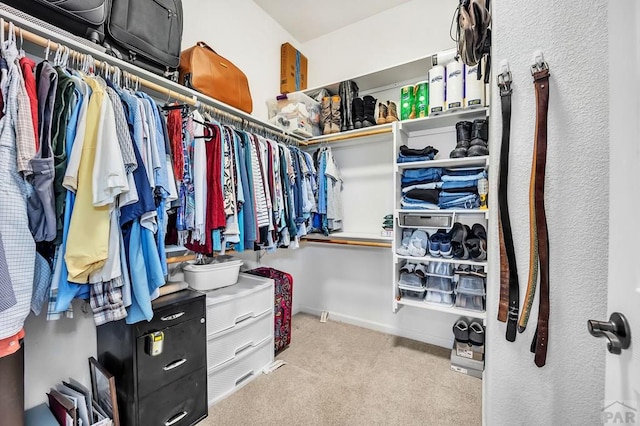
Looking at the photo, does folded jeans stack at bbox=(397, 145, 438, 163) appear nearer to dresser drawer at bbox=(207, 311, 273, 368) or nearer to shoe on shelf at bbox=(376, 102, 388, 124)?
shoe on shelf at bbox=(376, 102, 388, 124)

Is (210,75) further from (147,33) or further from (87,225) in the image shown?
(87,225)

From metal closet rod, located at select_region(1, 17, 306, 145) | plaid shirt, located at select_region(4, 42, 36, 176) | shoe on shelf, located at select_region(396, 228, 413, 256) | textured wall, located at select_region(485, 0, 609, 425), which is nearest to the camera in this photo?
textured wall, located at select_region(485, 0, 609, 425)

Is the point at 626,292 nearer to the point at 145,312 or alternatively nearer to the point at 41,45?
the point at 145,312

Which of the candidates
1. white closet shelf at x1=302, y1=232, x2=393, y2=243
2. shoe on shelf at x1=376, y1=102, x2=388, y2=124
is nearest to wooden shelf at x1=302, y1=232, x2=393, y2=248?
white closet shelf at x1=302, y1=232, x2=393, y2=243

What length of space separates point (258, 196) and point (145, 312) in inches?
34.4

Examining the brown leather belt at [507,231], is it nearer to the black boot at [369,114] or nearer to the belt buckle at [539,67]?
the belt buckle at [539,67]

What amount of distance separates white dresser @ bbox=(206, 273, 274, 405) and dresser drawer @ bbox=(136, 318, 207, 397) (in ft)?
0.33

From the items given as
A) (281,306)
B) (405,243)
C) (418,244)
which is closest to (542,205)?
(418,244)

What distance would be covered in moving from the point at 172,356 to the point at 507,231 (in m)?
1.57

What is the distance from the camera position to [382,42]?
8.27 feet

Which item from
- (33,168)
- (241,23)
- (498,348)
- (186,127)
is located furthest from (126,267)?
(241,23)

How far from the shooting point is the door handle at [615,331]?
483mm

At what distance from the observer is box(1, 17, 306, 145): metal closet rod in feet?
3.28

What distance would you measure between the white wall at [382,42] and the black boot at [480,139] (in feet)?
2.90
